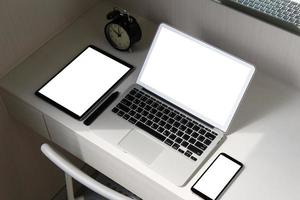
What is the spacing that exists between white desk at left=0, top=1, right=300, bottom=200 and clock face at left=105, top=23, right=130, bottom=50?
0.08 feet

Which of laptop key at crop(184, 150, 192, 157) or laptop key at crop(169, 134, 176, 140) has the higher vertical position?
laptop key at crop(169, 134, 176, 140)

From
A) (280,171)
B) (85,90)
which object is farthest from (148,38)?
(280,171)

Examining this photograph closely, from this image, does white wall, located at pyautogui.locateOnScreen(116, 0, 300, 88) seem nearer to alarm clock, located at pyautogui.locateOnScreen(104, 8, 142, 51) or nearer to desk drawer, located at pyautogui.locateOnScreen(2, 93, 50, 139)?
alarm clock, located at pyautogui.locateOnScreen(104, 8, 142, 51)

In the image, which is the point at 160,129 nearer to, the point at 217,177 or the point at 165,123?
the point at 165,123

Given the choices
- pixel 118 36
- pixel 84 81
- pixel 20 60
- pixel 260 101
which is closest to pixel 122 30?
pixel 118 36

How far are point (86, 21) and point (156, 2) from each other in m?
0.21

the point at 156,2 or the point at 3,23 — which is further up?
the point at 156,2

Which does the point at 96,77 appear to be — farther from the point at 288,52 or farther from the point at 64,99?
the point at 288,52

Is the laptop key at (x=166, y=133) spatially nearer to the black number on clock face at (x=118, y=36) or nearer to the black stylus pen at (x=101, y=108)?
the black stylus pen at (x=101, y=108)

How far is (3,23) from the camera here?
3.98 feet

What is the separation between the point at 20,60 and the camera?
1324 mm

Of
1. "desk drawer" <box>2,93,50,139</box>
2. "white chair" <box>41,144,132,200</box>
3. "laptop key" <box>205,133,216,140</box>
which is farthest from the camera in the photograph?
"desk drawer" <box>2,93,50,139</box>

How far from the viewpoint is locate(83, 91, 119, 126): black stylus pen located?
121 cm

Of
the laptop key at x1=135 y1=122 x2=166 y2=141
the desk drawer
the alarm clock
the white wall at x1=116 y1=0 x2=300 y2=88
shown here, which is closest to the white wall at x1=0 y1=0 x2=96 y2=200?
the desk drawer
